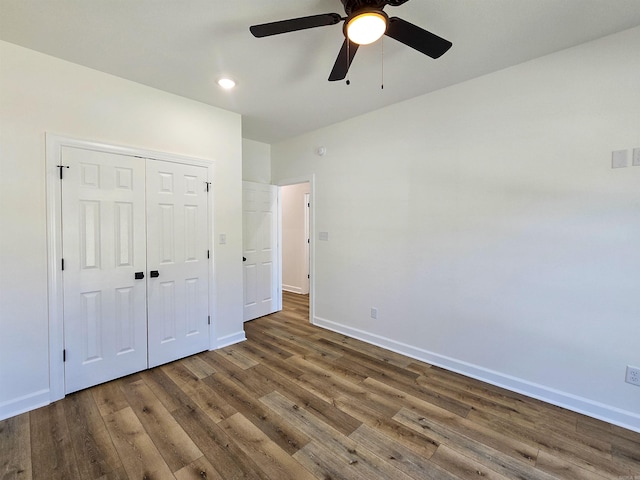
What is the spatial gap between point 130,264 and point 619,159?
13.5 ft

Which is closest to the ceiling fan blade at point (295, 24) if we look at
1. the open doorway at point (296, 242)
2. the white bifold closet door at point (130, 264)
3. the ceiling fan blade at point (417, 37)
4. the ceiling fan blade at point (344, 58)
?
the ceiling fan blade at point (344, 58)

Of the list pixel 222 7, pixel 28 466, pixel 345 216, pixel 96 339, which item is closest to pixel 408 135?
pixel 345 216

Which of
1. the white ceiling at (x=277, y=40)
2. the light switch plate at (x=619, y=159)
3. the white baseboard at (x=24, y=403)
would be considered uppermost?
the white ceiling at (x=277, y=40)

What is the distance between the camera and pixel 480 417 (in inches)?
83.4

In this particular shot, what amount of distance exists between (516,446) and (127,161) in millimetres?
3828

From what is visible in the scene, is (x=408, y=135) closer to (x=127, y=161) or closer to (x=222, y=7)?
(x=222, y=7)

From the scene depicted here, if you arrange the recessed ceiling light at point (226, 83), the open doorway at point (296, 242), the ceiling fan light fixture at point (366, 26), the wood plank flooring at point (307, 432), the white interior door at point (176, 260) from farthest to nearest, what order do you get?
the open doorway at point (296, 242) < the white interior door at point (176, 260) < the recessed ceiling light at point (226, 83) < the wood plank flooring at point (307, 432) < the ceiling fan light fixture at point (366, 26)

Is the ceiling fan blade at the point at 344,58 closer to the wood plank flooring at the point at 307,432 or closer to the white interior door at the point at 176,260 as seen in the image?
the white interior door at the point at 176,260

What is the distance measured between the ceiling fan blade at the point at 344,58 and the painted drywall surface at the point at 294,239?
12.7 ft

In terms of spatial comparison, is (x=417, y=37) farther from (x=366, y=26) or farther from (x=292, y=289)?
(x=292, y=289)

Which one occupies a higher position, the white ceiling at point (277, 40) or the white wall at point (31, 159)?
the white ceiling at point (277, 40)

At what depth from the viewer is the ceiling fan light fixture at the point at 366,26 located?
1.42 m

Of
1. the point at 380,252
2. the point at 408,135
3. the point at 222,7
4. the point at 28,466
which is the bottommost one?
the point at 28,466

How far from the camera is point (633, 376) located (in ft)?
6.54
